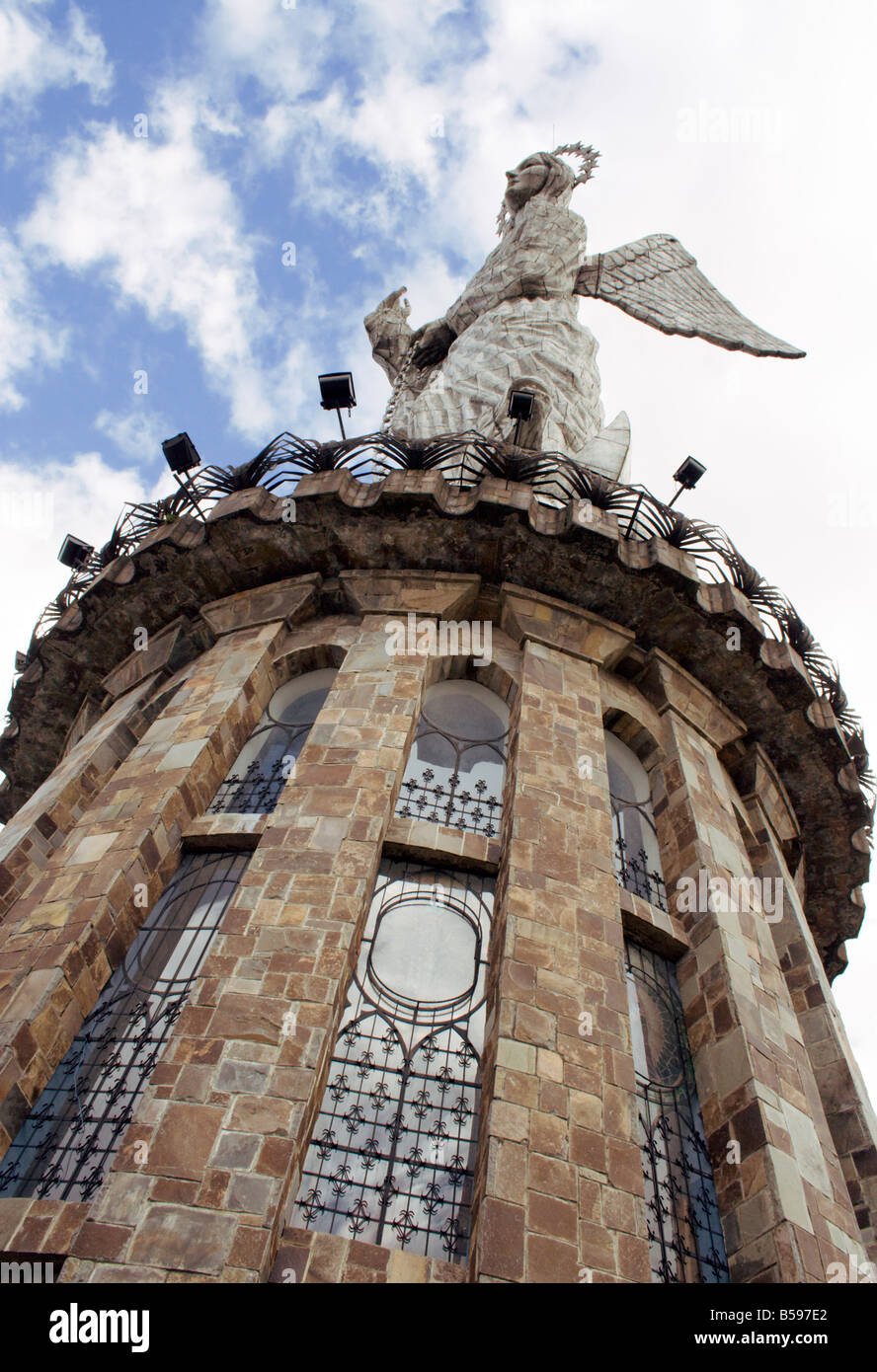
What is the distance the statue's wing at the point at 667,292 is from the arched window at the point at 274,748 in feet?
44.2

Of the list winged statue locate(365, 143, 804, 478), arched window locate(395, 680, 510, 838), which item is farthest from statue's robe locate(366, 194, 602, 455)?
arched window locate(395, 680, 510, 838)

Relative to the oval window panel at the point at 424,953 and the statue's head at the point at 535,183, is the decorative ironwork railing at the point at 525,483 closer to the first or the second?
the oval window panel at the point at 424,953

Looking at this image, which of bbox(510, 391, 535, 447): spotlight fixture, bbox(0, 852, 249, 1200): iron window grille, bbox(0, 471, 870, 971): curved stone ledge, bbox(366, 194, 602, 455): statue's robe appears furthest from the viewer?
bbox(366, 194, 602, 455): statue's robe

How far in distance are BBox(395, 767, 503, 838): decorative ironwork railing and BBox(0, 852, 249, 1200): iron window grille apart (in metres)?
1.81

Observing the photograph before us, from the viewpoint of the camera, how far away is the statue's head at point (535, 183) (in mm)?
26234

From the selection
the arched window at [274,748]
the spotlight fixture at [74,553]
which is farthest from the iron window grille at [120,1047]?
the spotlight fixture at [74,553]

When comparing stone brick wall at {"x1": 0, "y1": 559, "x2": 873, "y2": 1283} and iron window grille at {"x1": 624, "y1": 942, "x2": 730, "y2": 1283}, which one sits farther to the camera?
iron window grille at {"x1": 624, "y1": 942, "x2": 730, "y2": 1283}

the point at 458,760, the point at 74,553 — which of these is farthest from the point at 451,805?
the point at 74,553

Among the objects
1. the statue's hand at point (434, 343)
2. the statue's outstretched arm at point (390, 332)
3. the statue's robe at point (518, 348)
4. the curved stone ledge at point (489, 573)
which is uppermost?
the statue's outstretched arm at point (390, 332)

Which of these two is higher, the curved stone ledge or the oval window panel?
the curved stone ledge

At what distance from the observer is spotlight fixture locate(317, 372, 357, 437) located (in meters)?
13.8

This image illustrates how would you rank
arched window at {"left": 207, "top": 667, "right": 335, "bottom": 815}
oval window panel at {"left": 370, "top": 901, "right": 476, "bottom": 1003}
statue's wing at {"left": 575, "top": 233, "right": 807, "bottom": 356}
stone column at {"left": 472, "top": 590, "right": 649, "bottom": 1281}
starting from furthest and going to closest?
statue's wing at {"left": 575, "top": 233, "right": 807, "bottom": 356}
arched window at {"left": 207, "top": 667, "right": 335, "bottom": 815}
oval window panel at {"left": 370, "top": 901, "right": 476, "bottom": 1003}
stone column at {"left": 472, "top": 590, "right": 649, "bottom": 1281}

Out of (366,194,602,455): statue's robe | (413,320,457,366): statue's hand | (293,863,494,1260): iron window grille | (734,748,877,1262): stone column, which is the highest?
(413,320,457,366): statue's hand

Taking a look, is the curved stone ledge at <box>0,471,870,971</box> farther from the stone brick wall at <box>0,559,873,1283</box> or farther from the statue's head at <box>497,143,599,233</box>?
the statue's head at <box>497,143,599,233</box>
